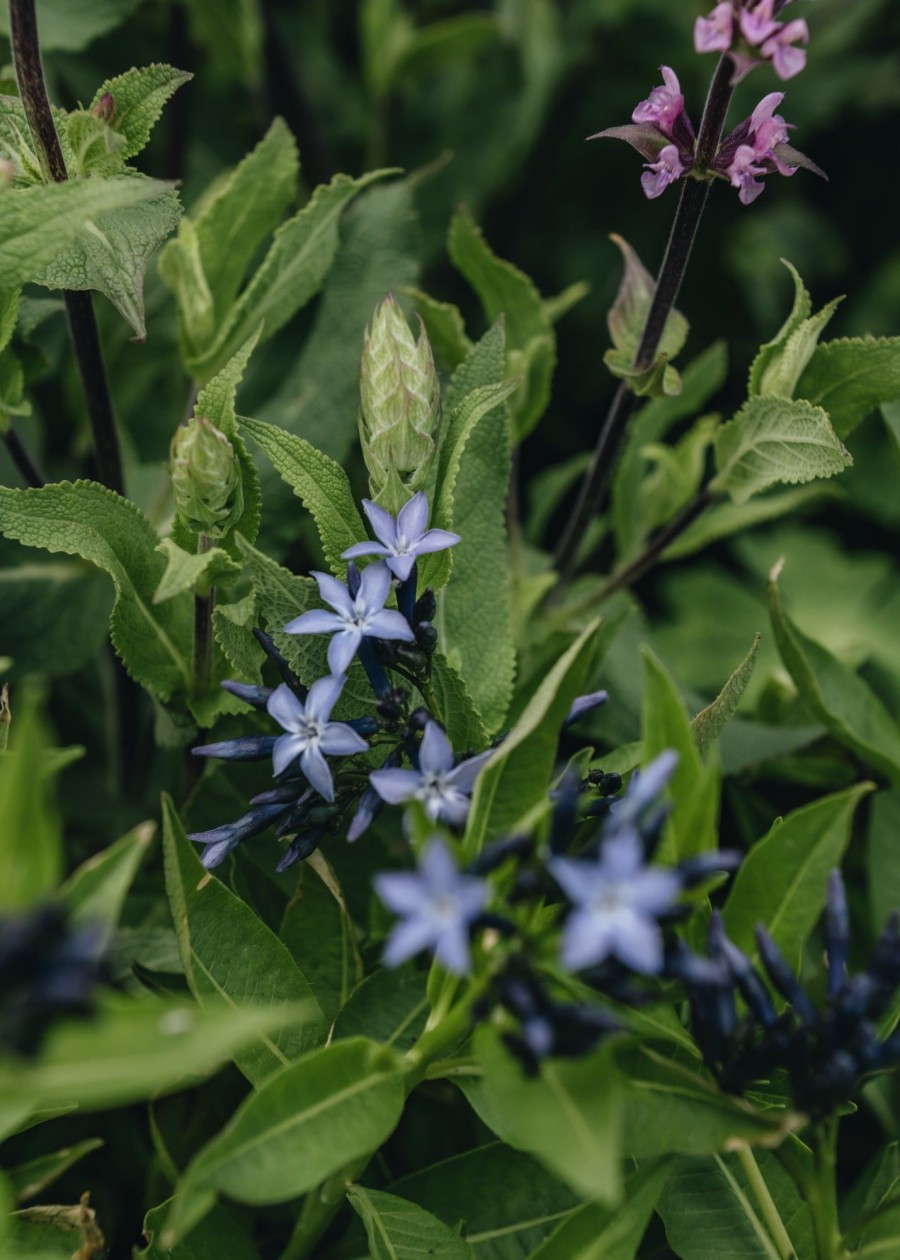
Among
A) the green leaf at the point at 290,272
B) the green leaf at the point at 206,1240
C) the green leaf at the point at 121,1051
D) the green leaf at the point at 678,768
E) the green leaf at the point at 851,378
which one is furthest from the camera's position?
the green leaf at the point at 290,272

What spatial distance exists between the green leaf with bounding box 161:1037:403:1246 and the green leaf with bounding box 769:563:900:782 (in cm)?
59

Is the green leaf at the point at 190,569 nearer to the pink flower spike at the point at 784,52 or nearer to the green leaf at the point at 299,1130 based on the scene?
the green leaf at the point at 299,1130

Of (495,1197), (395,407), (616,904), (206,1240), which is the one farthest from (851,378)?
(206,1240)

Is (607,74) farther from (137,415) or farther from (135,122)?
(135,122)

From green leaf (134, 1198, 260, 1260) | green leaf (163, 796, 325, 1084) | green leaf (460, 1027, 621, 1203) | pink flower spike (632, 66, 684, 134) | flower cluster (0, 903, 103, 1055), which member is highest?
pink flower spike (632, 66, 684, 134)

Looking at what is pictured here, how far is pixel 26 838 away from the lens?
672mm

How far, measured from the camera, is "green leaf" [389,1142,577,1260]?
98cm

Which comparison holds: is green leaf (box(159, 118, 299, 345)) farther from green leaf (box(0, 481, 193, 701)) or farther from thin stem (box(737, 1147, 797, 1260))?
thin stem (box(737, 1147, 797, 1260))

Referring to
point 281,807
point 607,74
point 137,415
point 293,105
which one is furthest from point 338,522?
point 607,74

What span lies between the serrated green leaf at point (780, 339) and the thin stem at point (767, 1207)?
2.16ft

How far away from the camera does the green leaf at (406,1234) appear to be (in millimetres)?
882

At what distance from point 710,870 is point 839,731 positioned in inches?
22.2

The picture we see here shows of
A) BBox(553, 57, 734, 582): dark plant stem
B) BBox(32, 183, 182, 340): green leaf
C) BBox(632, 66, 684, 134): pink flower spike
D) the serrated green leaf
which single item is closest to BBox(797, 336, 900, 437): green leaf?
the serrated green leaf

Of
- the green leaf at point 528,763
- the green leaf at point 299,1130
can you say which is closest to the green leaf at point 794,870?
the green leaf at point 528,763
